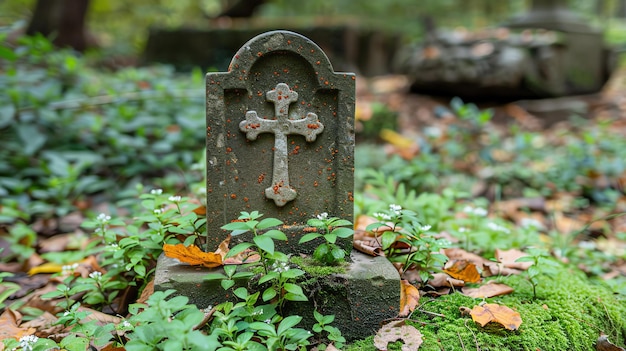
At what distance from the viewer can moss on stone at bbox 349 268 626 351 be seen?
200 cm

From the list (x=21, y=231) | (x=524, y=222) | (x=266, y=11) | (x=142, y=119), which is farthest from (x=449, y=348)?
(x=266, y=11)

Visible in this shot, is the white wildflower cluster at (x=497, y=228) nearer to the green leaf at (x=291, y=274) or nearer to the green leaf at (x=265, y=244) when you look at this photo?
the green leaf at (x=291, y=274)

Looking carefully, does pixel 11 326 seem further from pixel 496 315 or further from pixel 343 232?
pixel 496 315

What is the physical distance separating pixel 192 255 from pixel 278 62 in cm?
87

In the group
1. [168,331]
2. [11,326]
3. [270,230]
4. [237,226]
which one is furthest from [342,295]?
[11,326]

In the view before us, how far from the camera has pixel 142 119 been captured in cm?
457

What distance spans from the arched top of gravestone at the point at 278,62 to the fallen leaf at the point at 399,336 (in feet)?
3.36

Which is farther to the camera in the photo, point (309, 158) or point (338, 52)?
point (338, 52)

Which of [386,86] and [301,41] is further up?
[301,41]

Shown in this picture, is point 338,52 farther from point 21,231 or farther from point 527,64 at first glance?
point 21,231

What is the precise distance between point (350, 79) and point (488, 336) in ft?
3.89

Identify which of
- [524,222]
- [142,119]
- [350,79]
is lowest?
[524,222]

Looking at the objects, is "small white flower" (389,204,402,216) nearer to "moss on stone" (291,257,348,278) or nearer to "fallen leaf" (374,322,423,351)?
"moss on stone" (291,257,348,278)

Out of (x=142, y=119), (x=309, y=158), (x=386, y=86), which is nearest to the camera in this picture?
(x=309, y=158)
